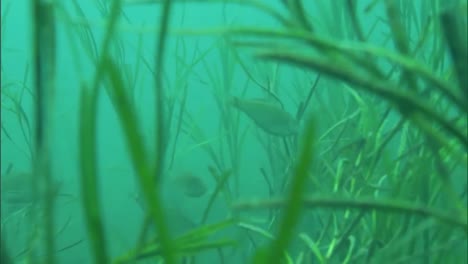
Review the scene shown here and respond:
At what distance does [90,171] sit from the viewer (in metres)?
0.88

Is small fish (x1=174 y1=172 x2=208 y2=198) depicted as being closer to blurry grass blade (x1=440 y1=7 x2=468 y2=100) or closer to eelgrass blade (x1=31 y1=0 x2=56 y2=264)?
eelgrass blade (x1=31 y1=0 x2=56 y2=264)

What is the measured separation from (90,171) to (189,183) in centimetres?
272

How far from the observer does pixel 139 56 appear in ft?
10.5

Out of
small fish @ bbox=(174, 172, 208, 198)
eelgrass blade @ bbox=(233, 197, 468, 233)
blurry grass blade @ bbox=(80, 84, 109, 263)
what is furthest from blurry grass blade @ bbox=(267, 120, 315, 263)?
small fish @ bbox=(174, 172, 208, 198)

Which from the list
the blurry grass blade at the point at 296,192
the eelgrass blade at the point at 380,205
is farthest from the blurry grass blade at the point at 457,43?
the blurry grass blade at the point at 296,192

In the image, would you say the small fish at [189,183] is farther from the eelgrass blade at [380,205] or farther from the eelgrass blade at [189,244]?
the eelgrass blade at [380,205]

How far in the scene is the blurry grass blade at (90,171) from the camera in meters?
0.87

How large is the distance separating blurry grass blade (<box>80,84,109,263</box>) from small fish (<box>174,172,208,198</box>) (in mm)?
2638

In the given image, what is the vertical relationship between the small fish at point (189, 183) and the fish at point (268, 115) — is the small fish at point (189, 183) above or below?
below

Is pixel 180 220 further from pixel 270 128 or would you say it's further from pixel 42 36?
pixel 42 36

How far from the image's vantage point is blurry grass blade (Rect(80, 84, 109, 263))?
87 cm

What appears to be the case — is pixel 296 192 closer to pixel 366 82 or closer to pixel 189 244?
pixel 366 82

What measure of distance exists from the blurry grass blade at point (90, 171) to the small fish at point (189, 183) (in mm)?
2638

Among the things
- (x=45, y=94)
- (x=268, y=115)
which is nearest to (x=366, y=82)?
(x=45, y=94)
